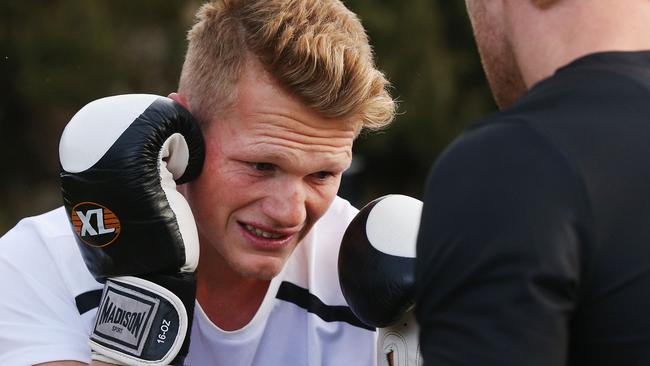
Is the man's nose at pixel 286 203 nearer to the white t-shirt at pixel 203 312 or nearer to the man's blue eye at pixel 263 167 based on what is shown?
the man's blue eye at pixel 263 167

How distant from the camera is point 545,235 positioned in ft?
3.75

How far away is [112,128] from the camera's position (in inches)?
81.7

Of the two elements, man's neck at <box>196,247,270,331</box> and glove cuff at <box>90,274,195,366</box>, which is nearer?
glove cuff at <box>90,274,195,366</box>

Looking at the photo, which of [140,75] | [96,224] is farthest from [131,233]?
[140,75]

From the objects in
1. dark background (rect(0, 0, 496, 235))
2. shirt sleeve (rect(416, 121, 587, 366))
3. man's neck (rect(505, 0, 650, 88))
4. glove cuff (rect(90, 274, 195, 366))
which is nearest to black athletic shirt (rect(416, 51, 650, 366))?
shirt sleeve (rect(416, 121, 587, 366))

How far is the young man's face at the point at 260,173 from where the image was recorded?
223 cm

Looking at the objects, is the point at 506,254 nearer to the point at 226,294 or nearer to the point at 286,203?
the point at 286,203

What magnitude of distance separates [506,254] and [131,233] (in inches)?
42.6

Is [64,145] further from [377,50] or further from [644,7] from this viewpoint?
[377,50]

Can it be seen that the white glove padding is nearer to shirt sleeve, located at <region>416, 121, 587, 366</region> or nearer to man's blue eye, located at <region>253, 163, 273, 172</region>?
man's blue eye, located at <region>253, 163, 273, 172</region>

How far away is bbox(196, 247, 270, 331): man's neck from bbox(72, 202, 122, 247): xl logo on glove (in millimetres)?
419

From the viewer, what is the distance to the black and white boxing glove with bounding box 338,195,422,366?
2.20 meters

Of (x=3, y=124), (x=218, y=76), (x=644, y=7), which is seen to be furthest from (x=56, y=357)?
(x=3, y=124)

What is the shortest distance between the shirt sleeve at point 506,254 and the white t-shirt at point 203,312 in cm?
119
